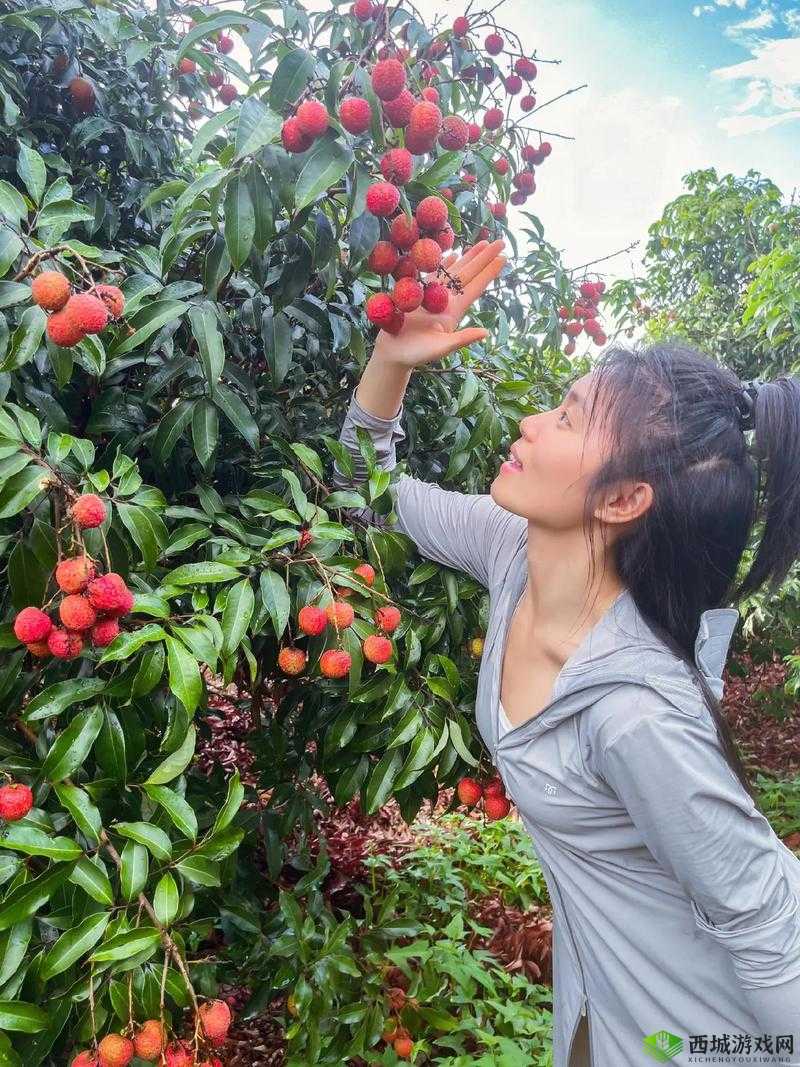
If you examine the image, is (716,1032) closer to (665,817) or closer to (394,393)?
(665,817)

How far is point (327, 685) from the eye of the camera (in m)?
1.25

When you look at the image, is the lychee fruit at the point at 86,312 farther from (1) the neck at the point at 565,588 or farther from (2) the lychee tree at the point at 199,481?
(1) the neck at the point at 565,588

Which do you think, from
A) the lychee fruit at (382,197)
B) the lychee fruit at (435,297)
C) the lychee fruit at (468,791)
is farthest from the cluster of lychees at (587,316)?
the lychee fruit at (468,791)

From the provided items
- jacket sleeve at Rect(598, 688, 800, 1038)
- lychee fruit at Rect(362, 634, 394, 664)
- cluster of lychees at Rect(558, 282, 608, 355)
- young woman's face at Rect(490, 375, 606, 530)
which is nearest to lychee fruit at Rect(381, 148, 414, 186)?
young woman's face at Rect(490, 375, 606, 530)

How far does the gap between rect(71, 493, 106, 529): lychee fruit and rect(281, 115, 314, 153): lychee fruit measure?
495mm

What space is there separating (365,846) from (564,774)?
212 centimetres

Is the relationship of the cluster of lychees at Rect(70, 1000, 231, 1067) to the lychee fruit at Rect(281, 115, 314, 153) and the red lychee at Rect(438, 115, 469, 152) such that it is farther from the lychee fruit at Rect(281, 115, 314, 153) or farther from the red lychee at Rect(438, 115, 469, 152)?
the red lychee at Rect(438, 115, 469, 152)

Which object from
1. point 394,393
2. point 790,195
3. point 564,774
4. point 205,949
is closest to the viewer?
point 564,774

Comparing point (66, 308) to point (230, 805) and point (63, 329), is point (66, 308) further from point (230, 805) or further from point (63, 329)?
point (230, 805)

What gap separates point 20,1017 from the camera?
0.80m

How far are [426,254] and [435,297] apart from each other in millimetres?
85

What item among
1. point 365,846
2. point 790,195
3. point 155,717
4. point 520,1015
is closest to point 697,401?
point 155,717

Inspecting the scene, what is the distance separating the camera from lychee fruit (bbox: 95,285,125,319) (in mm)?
908

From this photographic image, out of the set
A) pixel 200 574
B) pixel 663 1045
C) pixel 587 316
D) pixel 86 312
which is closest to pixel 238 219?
pixel 86 312
